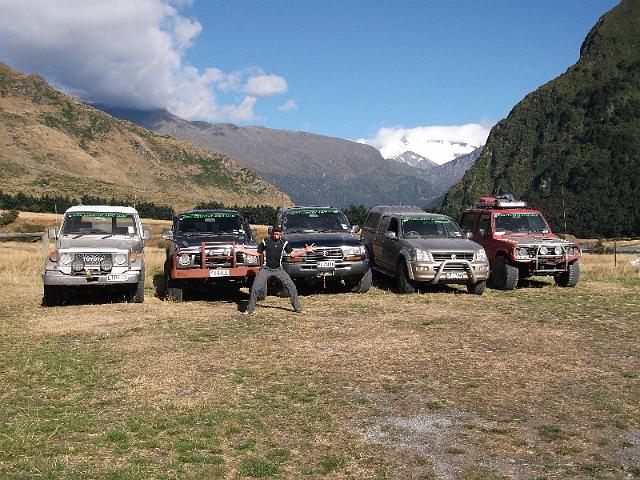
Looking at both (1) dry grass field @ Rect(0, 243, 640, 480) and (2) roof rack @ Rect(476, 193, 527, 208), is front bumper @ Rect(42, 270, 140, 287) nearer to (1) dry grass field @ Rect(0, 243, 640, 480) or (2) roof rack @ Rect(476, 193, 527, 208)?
(1) dry grass field @ Rect(0, 243, 640, 480)

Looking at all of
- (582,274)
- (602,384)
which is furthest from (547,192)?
(602,384)

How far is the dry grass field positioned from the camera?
5062mm

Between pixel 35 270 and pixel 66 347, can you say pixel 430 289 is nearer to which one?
pixel 66 347

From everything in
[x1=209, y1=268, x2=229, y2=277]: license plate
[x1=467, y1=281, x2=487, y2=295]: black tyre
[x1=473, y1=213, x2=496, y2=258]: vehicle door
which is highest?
[x1=473, y1=213, x2=496, y2=258]: vehicle door

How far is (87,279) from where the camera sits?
41.1ft

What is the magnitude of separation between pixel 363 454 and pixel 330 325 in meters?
5.65

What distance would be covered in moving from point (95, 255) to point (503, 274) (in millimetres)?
9125

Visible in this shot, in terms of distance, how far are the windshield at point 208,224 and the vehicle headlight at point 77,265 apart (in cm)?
271

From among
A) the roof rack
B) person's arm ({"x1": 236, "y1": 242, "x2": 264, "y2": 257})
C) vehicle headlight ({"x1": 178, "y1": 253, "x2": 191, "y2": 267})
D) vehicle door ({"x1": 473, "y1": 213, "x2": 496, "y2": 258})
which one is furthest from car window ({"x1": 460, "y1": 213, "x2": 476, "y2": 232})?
vehicle headlight ({"x1": 178, "y1": 253, "x2": 191, "y2": 267})

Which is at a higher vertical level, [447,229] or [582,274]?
[447,229]

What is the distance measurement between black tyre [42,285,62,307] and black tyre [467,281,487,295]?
28.9 ft

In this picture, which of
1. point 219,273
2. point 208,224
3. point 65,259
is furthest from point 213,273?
point 65,259

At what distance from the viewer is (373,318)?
11438 millimetres

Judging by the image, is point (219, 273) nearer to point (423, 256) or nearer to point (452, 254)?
point (423, 256)
